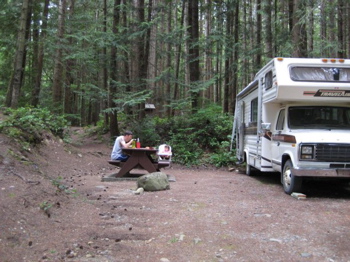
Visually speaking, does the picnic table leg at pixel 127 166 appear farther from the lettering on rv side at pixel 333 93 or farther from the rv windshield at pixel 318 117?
the lettering on rv side at pixel 333 93

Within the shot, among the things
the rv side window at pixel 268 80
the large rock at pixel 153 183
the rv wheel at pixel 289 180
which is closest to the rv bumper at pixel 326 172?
the rv wheel at pixel 289 180

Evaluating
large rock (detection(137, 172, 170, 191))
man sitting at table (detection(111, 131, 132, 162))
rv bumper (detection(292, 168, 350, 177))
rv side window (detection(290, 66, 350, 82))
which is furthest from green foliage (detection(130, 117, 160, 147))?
rv bumper (detection(292, 168, 350, 177))

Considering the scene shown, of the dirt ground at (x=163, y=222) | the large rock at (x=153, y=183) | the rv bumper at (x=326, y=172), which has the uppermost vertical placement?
the rv bumper at (x=326, y=172)

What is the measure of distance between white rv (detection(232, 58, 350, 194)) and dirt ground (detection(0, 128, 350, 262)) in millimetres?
717

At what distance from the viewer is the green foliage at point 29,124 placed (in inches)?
373

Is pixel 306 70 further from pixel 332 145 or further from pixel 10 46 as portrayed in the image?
pixel 10 46

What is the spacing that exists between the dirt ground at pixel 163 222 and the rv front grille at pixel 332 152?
0.92 meters

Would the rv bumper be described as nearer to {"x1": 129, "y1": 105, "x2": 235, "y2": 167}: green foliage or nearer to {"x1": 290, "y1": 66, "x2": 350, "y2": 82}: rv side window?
{"x1": 290, "y1": 66, "x2": 350, "y2": 82}: rv side window

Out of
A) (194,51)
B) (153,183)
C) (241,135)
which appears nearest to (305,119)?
(153,183)

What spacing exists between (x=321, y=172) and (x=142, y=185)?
4.10 meters

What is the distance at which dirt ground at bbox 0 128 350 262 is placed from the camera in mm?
3865

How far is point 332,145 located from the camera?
690 centimetres

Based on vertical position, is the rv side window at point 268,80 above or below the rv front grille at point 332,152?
above

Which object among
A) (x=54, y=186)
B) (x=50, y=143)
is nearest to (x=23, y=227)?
(x=54, y=186)
